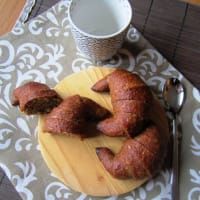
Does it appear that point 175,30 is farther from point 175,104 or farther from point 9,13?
point 9,13

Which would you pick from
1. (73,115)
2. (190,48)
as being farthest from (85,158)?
(190,48)

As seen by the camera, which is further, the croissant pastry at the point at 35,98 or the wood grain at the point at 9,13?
the wood grain at the point at 9,13

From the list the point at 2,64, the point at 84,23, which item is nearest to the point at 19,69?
the point at 2,64

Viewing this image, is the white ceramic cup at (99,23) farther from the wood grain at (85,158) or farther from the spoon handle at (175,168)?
the spoon handle at (175,168)

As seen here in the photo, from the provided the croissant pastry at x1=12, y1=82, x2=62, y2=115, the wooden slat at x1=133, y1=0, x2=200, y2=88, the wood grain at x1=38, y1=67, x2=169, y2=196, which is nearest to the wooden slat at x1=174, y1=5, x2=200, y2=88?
the wooden slat at x1=133, y1=0, x2=200, y2=88

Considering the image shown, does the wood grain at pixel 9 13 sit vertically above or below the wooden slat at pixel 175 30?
above

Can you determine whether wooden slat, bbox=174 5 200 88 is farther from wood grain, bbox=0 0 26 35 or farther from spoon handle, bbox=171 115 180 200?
wood grain, bbox=0 0 26 35

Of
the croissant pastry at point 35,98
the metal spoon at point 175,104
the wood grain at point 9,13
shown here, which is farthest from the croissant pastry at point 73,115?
the wood grain at point 9,13
